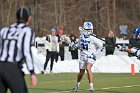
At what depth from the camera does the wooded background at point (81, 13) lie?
179ft

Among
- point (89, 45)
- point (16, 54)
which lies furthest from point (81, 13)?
point (16, 54)

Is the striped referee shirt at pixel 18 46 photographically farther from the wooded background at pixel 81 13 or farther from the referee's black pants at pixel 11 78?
the wooded background at pixel 81 13

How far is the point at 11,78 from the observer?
30.2ft

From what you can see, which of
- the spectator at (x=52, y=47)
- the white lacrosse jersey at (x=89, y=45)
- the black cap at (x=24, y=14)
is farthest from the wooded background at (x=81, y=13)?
the black cap at (x=24, y=14)

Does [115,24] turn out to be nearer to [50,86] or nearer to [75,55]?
[75,55]

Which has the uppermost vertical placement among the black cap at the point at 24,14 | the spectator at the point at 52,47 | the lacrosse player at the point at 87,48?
the black cap at the point at 24,14

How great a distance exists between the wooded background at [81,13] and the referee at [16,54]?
42.9 meters

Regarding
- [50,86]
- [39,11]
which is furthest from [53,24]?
[50,86]

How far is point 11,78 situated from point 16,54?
42 cm

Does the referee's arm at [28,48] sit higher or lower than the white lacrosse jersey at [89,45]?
higher

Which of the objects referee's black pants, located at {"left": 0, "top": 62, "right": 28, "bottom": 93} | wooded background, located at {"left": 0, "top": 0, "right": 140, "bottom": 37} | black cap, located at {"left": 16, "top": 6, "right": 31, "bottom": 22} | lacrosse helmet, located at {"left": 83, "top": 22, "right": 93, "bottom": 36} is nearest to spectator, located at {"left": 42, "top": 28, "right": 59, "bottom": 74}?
lacrosse helmet, located at {"left": 83, "top": 22, "right": 93, "bottom": 36}

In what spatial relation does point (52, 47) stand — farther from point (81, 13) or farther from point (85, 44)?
point (81, 13)

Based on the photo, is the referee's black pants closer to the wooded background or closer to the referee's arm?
the referee's arm

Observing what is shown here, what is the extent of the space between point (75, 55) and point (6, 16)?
19.9m
